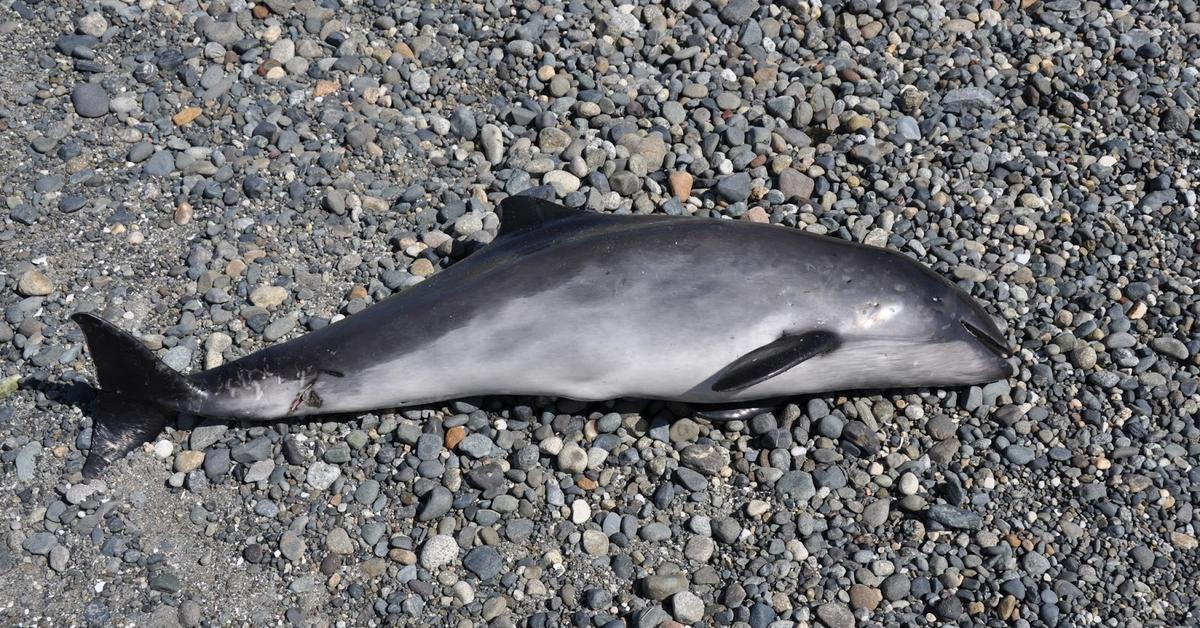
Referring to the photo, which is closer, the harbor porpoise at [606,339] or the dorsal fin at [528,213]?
the harbor porpoise at [606,339]

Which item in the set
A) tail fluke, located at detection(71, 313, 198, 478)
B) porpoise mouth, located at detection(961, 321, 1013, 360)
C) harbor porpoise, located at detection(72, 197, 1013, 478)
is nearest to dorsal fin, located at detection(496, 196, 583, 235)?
harbor porpoise, located at detection(72, 197, 1013, 478)

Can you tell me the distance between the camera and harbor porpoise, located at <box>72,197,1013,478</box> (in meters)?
5.33

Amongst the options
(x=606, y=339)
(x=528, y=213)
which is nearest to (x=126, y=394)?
(x=528, y=213)

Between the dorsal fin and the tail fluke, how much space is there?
62.2 inches

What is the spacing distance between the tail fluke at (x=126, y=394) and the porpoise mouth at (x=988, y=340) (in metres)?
3.31

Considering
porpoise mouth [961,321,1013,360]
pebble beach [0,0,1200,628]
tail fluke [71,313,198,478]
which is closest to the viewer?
pebble beach [0,0,1200,628]

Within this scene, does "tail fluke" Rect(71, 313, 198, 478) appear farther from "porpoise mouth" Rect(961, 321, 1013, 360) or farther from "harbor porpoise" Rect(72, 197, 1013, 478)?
"porpoise mouth" Rect(961, 321, 1013, 360)

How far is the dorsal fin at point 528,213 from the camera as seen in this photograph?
232 inches

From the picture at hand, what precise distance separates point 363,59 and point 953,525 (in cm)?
425

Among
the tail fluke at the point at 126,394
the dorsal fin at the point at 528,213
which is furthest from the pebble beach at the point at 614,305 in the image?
the dorsal fin at the point at 528,213

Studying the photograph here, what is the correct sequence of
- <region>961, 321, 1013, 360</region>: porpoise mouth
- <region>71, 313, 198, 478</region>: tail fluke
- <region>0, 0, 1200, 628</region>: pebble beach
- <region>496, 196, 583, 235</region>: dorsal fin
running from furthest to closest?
<region>496, 196, 583, 235</region>: dorsal fin
<region>961, 321, 1013, 360</region>: porpoise mouth
<region>71, 313, 198, 478</region>: tail fluke
<region>0, 0, 1200, 628</region>: pebble beach

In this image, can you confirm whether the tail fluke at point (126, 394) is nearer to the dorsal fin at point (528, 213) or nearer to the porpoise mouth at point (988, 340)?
the dorsal fin at point (528, 213)

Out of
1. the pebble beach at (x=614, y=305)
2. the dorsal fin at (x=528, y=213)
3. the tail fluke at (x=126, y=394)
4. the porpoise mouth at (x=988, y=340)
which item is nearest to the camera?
the pebble beach at (x=614, y=305)

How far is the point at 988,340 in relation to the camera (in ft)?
18.2
